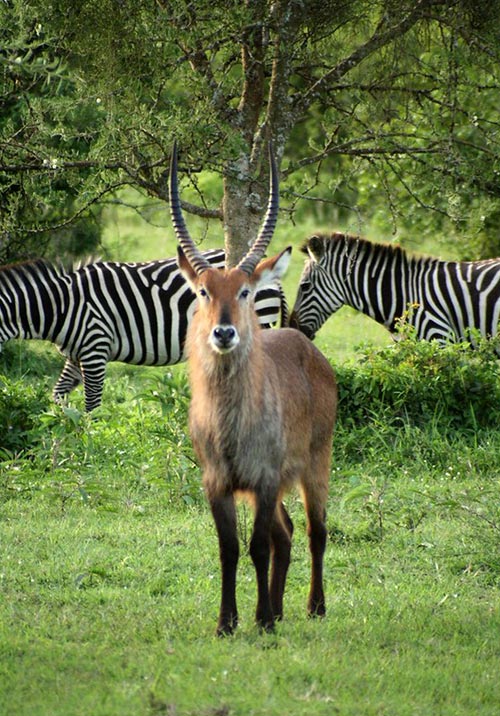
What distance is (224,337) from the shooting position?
15.7 ft

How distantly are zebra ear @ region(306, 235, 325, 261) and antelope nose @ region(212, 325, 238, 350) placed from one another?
5343 millimetres

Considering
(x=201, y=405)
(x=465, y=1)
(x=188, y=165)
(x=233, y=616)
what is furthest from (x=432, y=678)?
(x=465, y=1)

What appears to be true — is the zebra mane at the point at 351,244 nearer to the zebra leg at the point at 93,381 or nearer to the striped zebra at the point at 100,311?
the striped zebra at the point at 100,311

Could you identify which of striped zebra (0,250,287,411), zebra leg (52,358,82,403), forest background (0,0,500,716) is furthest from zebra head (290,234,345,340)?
zebra leg (52,358,82,403)

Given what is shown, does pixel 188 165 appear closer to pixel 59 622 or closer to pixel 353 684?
pixel 59 622

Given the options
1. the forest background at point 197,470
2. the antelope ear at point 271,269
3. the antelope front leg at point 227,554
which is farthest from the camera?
the antelope ear at point 271,269

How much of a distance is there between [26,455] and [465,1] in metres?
4.08

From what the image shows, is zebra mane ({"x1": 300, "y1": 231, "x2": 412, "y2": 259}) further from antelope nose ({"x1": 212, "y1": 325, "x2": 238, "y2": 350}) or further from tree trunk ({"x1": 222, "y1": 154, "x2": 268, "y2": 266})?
antelope nose ({"x1": 212, "y1": 325, "x2": 238, "y2": 350})

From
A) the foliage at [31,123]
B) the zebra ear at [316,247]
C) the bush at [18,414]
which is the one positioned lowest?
the bush at [18,414]

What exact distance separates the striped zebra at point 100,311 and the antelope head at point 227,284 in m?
4.34

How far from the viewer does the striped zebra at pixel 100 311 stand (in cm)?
949

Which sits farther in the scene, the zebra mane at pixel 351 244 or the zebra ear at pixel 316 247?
the zebra mane at pixel 351 244

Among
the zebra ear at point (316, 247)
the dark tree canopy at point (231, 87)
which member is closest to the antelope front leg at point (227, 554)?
the dark tree canopy at point (231, 87)

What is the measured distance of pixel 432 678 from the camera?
14.8 feet
